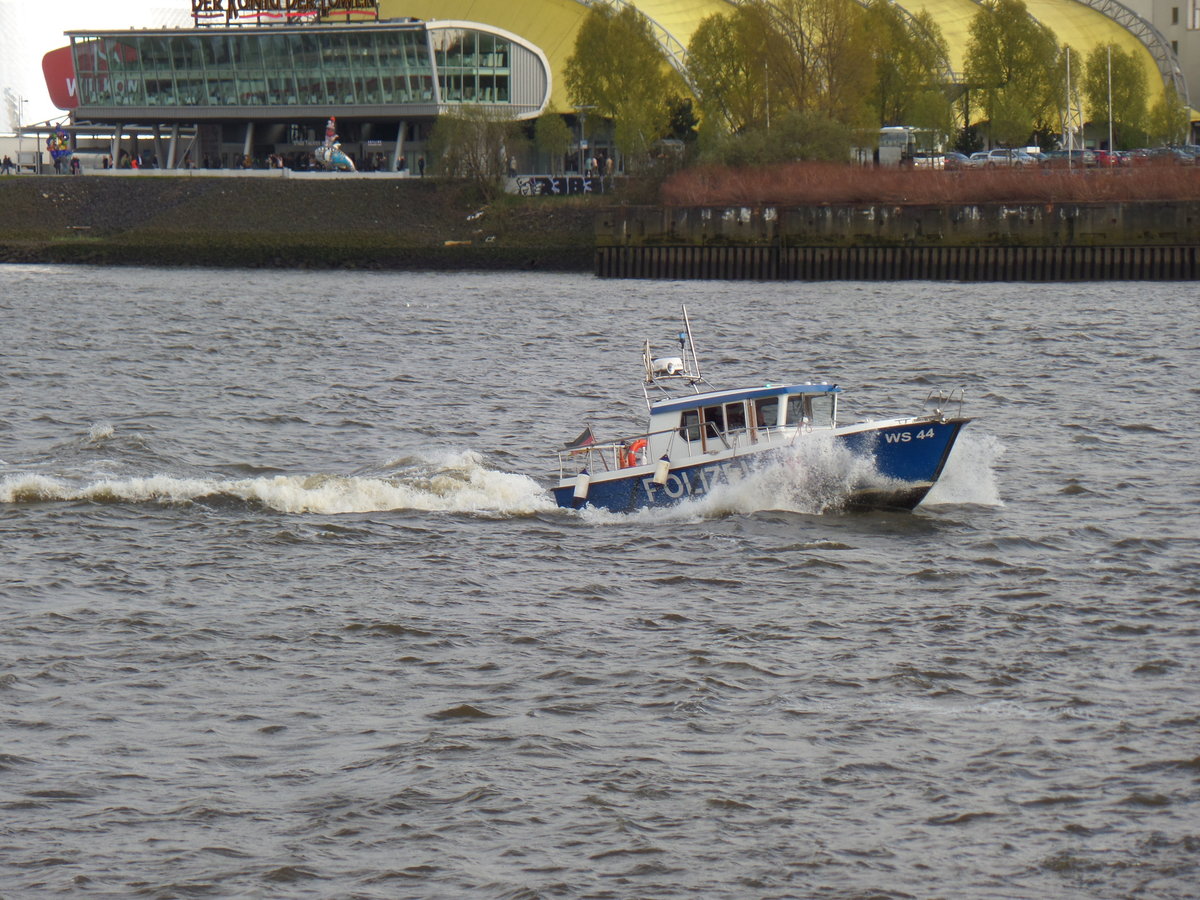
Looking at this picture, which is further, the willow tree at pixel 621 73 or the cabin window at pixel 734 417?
the willow tree at pixel 621 73

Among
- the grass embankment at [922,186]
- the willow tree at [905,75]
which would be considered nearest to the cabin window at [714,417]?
the grass embankment at [922,186]

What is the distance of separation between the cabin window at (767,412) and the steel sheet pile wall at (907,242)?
5394 centimetres

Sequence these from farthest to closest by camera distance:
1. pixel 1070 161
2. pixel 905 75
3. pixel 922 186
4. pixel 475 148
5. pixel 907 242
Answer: pixel 905 75, pixel 475 148, pixel 1070 161, pixel 922 186, pixel 907 242

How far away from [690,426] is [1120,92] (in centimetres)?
10802

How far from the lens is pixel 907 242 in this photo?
266 feet

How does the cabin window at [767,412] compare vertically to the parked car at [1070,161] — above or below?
below

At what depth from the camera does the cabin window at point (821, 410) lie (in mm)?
27391

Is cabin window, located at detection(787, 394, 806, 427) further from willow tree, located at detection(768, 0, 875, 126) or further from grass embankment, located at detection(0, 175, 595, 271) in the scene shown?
willow tree, located at detection(768, 0, 875, 126)

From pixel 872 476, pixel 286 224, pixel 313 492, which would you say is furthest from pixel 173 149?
pixel 872 476

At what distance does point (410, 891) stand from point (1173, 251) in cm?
6871

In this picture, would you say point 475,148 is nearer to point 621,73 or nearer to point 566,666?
point 621,73

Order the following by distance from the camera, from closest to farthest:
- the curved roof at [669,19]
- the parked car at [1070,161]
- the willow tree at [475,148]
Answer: the parked car at [1070,161], the willow tree at [475,148], the curved roof at [669,19]

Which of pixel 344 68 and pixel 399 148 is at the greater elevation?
pixel 344 68

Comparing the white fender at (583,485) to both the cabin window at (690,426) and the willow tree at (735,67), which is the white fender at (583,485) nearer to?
the cabin window at (690,426)
